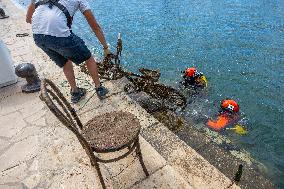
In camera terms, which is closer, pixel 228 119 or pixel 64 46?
pixel 64 46

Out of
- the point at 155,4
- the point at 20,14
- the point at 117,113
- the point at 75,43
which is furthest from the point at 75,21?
the point at 117,113

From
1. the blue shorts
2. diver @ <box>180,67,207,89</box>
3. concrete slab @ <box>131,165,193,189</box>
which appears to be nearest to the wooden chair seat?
concrete slab @ <box>131,165,193,189</box>

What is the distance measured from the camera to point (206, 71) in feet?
42.2

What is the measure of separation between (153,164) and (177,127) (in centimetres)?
237

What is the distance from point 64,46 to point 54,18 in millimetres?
587

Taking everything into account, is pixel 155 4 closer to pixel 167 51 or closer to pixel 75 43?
pixel 167 51

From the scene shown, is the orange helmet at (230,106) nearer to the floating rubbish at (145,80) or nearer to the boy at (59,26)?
the floating rubbish at (145,80)

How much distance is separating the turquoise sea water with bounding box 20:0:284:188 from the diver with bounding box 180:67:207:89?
0.68 m

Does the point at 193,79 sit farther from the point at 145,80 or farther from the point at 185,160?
the point at 185,160

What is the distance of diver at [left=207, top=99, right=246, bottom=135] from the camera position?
29.3 feet

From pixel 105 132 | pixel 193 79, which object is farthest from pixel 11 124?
pixel 193 79

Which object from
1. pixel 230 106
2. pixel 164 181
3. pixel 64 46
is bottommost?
pixel 230 106

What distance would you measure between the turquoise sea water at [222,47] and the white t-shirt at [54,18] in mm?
6254

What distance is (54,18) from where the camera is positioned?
4996 millimetres
